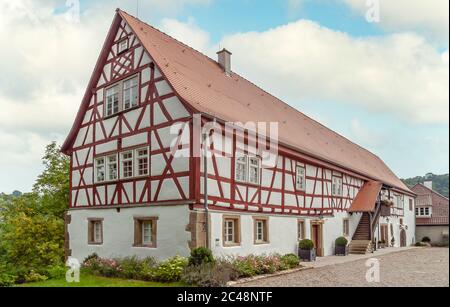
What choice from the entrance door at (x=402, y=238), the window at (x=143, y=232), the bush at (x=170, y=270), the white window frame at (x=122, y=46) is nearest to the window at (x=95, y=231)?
the window at (x=143, y=232)

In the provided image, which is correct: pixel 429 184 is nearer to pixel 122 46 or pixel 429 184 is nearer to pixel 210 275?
pixel 122 46

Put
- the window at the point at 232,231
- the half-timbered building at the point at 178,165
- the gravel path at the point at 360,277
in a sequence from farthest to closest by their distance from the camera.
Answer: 1. the window at the point at 232,231
2. the half-timbered building at the point at 178,165
3. the gravel path at the point at 360,277

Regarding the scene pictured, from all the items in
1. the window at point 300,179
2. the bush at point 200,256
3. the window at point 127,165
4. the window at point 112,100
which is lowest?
the bush at point 200,256

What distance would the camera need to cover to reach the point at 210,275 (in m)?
13.4

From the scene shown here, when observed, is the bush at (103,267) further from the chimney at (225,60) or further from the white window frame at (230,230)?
the chimney at (225,60)

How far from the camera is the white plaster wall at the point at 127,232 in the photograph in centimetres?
1560

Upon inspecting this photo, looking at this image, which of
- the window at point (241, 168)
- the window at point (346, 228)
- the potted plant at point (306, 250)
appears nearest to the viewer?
the window at point (241, 168)

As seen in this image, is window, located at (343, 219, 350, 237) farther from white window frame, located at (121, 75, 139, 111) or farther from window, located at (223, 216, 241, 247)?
white window frame, located at (121, 75, 139, 111)

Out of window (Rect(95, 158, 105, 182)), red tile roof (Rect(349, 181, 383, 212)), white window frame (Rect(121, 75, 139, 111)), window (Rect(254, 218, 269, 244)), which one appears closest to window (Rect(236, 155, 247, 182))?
window (Rect(254, 218, 269, 244))

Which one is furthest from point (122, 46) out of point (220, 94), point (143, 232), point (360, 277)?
point (360, 277)

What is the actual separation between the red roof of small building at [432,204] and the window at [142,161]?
33.2 meters

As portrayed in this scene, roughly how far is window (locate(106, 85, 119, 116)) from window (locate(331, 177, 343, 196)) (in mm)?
12583

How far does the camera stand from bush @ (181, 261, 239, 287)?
13.2 meters

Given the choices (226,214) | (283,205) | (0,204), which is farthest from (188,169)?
(0,204)
